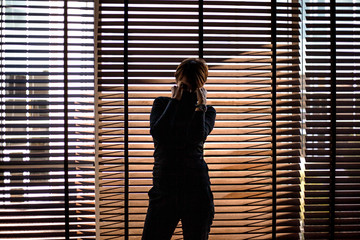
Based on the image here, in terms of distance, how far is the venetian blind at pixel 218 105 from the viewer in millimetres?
2443

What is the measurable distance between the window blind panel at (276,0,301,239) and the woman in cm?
99

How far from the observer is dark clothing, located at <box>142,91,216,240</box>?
1753mm

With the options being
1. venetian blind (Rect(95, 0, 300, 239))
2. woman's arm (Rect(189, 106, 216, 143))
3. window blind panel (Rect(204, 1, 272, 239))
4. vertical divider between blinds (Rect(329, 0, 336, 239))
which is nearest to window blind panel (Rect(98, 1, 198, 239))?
venetian blind (Rect(95, 0, 300, 239))

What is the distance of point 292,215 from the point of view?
2.51 metres

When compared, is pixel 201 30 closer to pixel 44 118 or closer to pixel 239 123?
pixel 239 123

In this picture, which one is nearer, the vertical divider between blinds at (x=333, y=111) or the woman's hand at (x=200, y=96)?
the woman's hand at (x=200, y=96)

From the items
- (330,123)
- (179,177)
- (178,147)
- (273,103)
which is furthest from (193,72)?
(330,123)

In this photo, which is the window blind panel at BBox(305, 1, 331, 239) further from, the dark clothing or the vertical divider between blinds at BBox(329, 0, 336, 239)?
the dark clothing

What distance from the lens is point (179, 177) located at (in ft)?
5.75

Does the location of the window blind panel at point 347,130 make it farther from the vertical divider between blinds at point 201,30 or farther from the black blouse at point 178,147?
the black blouse at point 178,147

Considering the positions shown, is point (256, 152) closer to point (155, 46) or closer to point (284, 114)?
point (284, 114)

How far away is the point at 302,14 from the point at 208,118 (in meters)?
1.42

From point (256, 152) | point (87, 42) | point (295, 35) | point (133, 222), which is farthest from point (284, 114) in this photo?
point (87, 42)

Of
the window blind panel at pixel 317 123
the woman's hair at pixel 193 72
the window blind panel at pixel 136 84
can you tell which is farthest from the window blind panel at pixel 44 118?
the window blind panel at pixel 317 123
